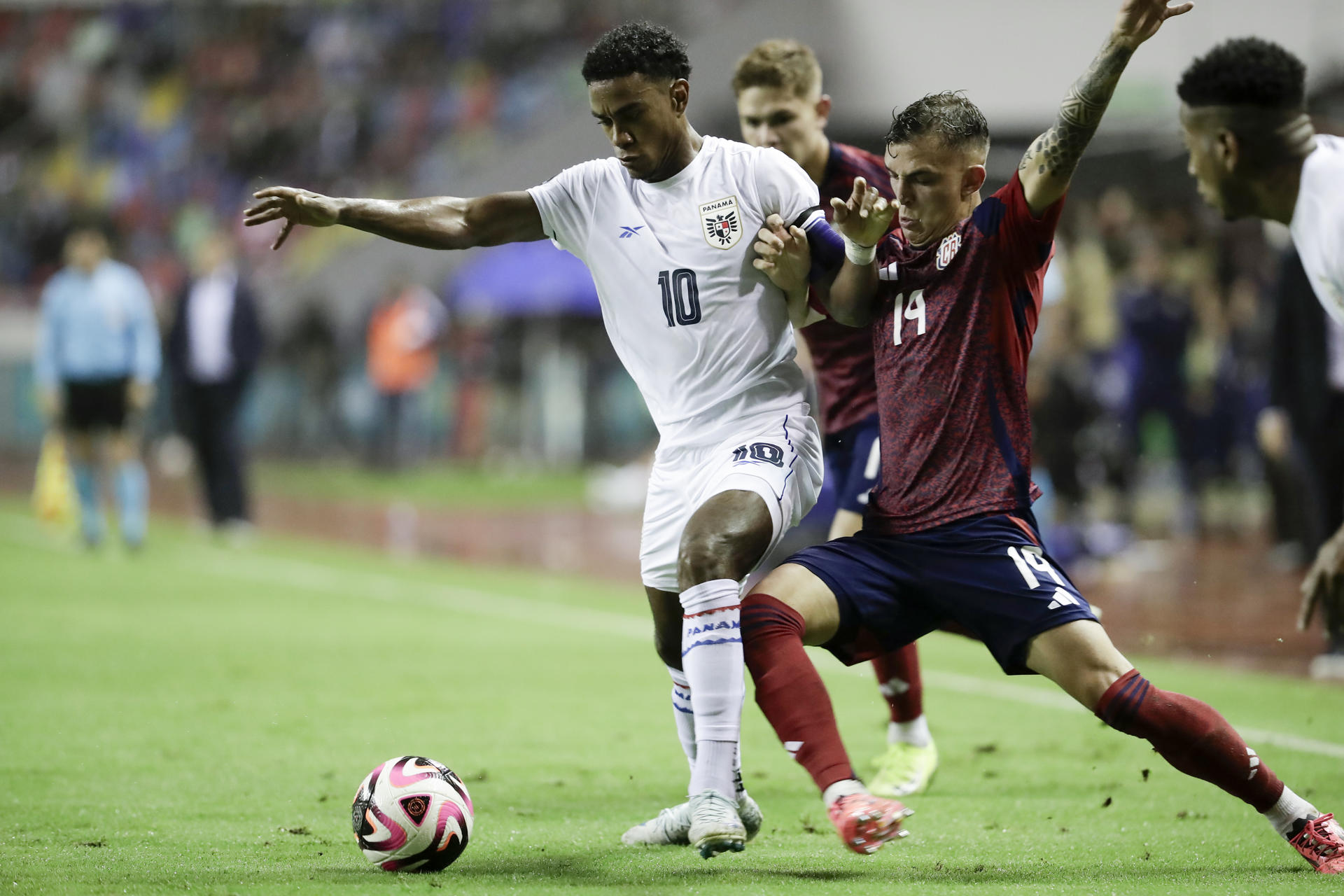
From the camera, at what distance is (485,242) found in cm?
502

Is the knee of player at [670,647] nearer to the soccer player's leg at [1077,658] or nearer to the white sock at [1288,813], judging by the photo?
the soccer player's leg at [1077,658]

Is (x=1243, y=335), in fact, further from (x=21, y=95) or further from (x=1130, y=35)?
(x=21, y=95)

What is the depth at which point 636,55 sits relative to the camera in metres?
4.78

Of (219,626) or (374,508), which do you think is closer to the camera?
(219,626)

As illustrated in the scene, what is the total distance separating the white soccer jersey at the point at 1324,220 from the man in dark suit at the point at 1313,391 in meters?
4.56

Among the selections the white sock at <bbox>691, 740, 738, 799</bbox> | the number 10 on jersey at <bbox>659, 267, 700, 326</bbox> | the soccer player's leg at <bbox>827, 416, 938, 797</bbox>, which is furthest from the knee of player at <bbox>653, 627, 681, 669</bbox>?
the soccer player's leg at <bbox>827, 416, 938, 797</bbox>

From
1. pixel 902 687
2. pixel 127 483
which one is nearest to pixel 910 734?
pixel 902 687

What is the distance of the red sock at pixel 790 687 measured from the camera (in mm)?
4500

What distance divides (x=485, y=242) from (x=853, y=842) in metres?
2.10

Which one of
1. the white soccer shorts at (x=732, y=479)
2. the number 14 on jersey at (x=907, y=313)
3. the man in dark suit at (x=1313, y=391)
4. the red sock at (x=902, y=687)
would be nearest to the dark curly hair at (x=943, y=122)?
the number 14 on jersey at (x=907, y=313)

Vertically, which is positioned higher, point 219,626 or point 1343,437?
point 1343,437

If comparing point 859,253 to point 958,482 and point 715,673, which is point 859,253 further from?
point 715,673

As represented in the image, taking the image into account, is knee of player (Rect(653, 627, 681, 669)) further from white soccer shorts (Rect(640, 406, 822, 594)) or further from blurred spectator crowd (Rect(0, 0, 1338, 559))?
blurred spectator crowd (Rect(0, 0, 1338, 559))

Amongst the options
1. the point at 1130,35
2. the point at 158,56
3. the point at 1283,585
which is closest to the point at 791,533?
the point at 1283,585
